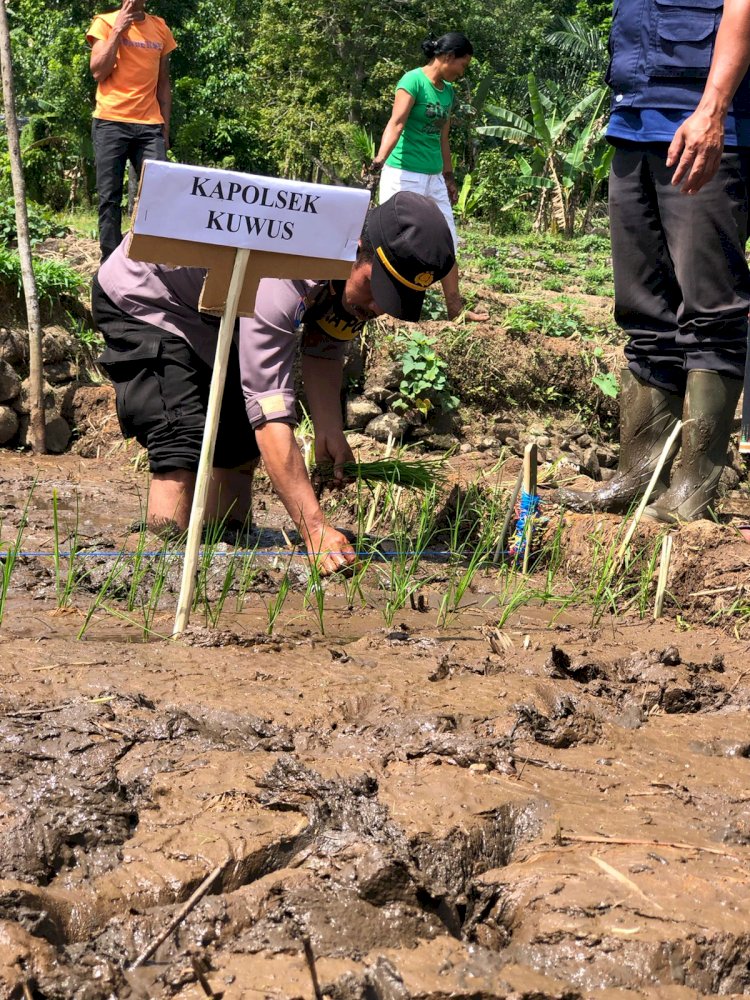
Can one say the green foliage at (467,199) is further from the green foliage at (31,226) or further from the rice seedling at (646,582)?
the rice seedling at (646,582)

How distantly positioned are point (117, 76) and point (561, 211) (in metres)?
10.7

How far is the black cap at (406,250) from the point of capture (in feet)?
10.7

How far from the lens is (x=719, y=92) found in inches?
133

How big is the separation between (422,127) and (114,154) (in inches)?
76.4

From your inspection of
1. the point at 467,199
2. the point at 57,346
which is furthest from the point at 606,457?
the point at 467,199

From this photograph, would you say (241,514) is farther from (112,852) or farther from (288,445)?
(112,852)

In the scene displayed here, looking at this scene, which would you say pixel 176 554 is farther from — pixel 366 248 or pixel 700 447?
pixel 700 447

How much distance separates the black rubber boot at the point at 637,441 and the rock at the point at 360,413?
6.00 feet

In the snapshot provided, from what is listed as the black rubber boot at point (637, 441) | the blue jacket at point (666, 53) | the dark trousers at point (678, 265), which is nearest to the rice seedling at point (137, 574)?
the black rubber boot at point (637, 441)

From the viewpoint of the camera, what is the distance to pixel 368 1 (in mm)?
20625

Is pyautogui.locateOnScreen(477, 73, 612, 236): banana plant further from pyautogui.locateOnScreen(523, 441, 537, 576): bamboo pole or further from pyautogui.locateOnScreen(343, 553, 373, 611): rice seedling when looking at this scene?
pyautogui.locateOnScreen(343, 553, 373, 611): rice seedling

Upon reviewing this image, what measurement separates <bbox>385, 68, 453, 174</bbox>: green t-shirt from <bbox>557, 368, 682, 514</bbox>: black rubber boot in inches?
131

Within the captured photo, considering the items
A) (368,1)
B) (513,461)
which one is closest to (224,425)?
(513,461)

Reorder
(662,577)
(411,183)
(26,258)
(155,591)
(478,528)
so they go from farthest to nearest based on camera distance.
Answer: (411,183) → (26,258) → (478,528) → (662,577) → (155,591)
